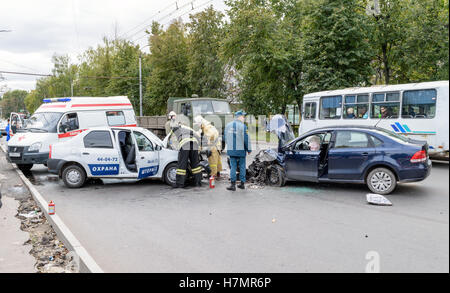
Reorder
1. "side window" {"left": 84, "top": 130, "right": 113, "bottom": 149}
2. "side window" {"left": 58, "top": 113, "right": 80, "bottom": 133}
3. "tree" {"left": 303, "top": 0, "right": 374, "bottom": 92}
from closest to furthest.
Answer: "side window" {"left": 84, "top": 130, "right": 113, "bottom": 149}, "side window" {"left": 58, "top": 113, "right": 80, "bottom": 133}, "tree" {"left": 303, "top": 0, "right": 374, "bottom": 92}

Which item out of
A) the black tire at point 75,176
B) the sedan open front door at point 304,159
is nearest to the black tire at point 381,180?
the sedan open front door at point 304,159

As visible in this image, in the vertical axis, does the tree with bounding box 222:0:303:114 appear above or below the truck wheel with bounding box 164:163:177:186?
above

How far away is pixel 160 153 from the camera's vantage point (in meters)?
10.0

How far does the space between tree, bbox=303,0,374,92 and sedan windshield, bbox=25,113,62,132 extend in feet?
49.8

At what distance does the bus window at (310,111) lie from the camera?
18891 millimetres

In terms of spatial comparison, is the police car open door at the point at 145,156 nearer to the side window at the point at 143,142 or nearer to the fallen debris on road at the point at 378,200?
the side window at the point at 143,142

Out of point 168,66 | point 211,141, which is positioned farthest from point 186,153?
point 168,66

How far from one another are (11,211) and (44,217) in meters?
1.08

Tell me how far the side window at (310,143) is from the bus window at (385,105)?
220 inches

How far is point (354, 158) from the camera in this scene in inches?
331

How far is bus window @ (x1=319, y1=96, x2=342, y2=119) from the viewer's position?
56.0 feet

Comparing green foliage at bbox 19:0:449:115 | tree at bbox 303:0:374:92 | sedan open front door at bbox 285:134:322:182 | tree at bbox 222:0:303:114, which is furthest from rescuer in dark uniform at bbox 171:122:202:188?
tree at bbox 222:0:303:114

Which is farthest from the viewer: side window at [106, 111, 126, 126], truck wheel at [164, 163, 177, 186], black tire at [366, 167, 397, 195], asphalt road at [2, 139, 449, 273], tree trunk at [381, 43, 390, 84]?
tree trunk at [381, 43, 390, 84]

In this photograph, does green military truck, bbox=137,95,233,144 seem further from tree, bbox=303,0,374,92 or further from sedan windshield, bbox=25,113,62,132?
tree, bbox=303,0,374,92
